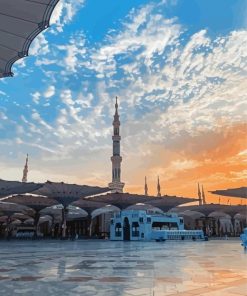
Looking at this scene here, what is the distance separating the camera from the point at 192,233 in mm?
44000

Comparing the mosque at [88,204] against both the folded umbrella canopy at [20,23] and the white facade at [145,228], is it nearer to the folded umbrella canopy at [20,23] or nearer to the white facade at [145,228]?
the white facade at [145,228]

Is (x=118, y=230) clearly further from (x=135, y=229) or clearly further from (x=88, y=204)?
(x=88, y=204)

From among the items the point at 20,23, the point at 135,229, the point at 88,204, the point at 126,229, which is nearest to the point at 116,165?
the point at 88,204

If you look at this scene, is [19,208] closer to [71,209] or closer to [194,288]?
[71,209]

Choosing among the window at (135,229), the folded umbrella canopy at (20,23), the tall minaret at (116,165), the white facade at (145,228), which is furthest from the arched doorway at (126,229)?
the folded umbrella canopy at (20,23)

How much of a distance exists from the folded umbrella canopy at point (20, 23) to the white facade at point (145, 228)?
107 ft

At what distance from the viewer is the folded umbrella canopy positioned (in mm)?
9148

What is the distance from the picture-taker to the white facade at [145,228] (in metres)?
42.5

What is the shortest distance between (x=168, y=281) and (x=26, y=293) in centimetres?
306

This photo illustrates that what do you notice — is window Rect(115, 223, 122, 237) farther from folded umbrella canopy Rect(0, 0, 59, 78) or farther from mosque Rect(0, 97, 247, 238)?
folded umbrella canopy Rect(0, 0, 59, 78)

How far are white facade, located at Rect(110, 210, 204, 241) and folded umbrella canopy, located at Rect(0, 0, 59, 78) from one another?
107 ft

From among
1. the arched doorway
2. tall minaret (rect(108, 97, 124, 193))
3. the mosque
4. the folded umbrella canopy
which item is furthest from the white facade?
the folded umbrella canopy

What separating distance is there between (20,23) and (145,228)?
1463 inches

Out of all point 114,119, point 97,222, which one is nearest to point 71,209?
point 97,222
